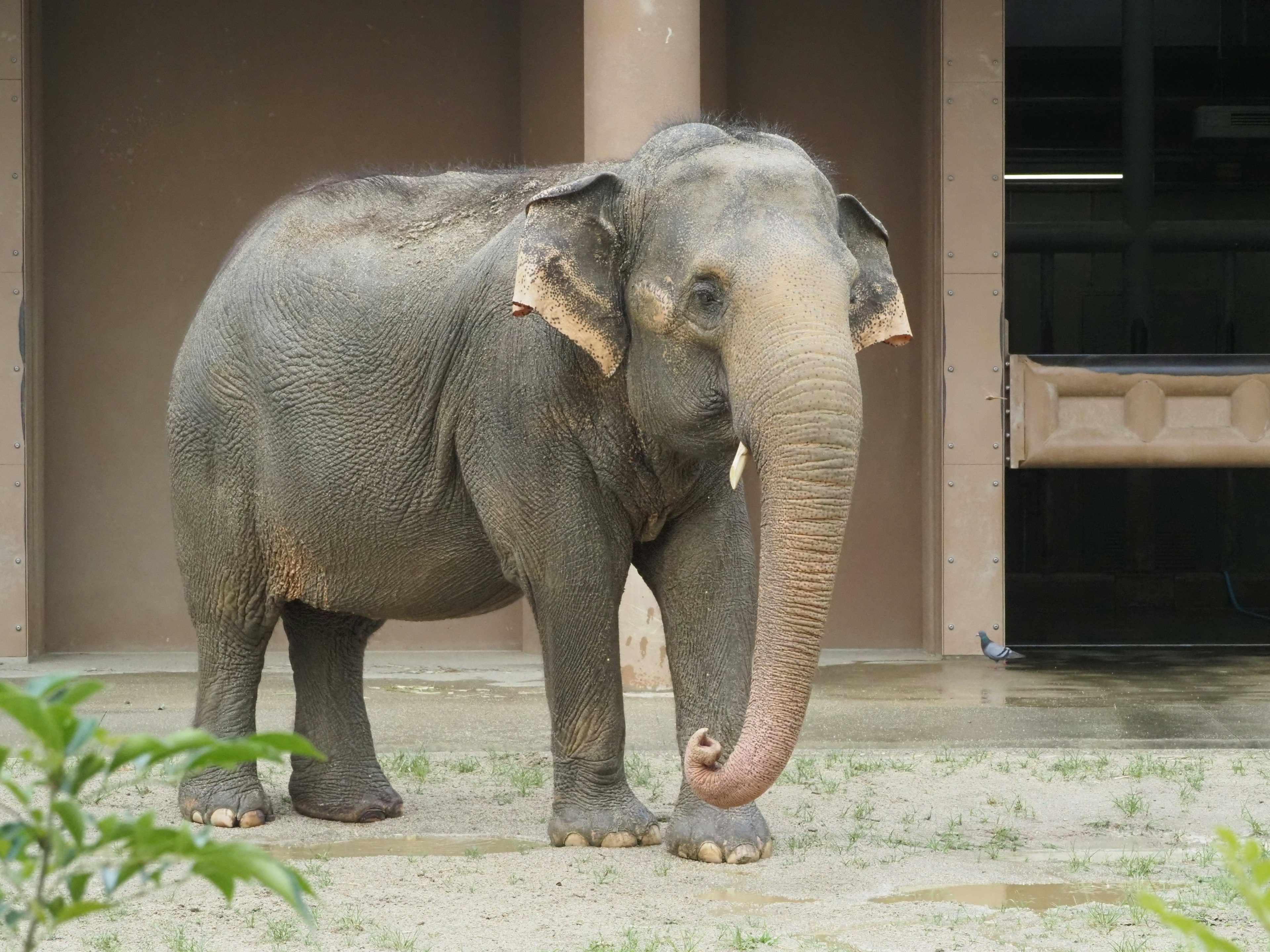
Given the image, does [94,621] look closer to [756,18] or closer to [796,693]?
[756,18]

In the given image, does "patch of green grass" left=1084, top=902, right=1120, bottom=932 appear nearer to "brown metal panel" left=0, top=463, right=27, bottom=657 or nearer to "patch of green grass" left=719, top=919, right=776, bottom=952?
"patch of green grass" left=719, top=919, right=776, bottom=952

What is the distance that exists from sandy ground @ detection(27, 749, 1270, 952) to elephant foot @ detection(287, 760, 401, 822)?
10 cm

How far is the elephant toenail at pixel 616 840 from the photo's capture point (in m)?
5.43

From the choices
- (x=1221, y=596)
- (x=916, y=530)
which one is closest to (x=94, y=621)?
(x=916, y=530)

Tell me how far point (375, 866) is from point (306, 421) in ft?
4.82

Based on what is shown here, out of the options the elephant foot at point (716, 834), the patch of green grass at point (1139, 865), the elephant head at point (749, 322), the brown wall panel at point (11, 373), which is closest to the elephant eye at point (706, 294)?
the elephant head at point (749, 322)

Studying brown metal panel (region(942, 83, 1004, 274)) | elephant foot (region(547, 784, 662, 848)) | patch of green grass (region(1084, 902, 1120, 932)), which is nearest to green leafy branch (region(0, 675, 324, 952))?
patch of green grass (region(1084, 902, 1120, 932))

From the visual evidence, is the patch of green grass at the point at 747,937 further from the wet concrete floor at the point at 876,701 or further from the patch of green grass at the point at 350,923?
the wet concrete floor at the point at 876,701

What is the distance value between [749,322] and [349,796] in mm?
2525

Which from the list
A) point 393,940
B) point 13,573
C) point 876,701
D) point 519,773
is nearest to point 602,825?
point 393,940

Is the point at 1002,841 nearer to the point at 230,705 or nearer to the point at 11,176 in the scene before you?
the point at 230,705

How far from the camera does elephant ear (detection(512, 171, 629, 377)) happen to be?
500 cm

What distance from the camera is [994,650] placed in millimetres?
10352

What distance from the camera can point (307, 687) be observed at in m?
6.40
